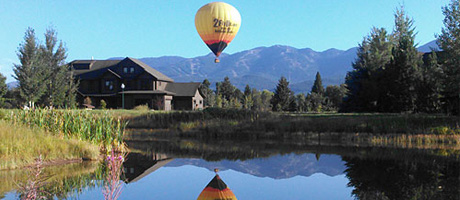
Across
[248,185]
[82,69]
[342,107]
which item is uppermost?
[82,69]

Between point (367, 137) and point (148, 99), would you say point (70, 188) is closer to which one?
point (367, 137)

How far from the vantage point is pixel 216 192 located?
36.3 ft

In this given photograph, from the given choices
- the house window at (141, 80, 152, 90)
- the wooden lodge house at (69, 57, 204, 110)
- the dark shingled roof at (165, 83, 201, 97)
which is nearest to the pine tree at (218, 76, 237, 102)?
the dark shingled roof at (165, 83, 201, 97)

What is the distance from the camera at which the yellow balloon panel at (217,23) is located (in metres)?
29.3

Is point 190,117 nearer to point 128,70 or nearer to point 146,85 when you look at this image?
point 146,85

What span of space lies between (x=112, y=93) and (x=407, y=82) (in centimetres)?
3194

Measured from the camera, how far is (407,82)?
30.2m

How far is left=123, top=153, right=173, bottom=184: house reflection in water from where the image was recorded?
12.9m

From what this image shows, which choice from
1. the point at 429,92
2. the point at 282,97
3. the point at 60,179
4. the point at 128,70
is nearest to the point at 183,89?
the point at 128,70

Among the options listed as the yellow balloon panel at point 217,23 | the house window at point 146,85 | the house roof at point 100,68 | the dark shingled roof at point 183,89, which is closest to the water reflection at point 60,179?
the yellow balloon panel at point 217,23

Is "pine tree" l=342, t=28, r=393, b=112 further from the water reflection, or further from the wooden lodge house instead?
the water reflection

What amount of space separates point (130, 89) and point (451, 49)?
113 ft

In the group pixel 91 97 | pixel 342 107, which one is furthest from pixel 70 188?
pixel 91 97

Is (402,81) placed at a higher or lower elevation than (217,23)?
lower
